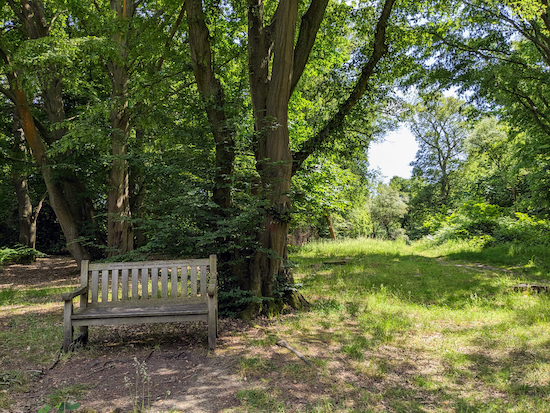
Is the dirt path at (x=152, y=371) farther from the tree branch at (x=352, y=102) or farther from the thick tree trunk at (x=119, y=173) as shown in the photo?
the thick tree trunk at (x=119, y=173)

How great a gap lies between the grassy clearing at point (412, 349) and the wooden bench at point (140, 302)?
0.86 metres

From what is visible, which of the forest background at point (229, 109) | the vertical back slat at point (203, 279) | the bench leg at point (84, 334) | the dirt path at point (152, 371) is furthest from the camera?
the forest background at point (229, 109)

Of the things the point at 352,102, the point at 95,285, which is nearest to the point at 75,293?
the point at 95,285

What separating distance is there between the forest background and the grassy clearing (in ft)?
4.20

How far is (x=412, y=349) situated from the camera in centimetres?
480

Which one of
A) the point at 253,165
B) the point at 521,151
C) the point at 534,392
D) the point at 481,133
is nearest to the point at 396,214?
the point at 481,133

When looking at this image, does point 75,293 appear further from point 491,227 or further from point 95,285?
point 491,227

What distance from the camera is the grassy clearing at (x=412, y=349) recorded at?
3469 millimetres

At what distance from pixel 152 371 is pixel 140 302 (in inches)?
48.4

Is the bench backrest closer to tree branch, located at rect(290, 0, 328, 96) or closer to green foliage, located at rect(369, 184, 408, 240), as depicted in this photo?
tree branch, located at rect(290, 0, 328, 96)

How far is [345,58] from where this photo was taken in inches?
554

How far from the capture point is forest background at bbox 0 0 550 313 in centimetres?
610

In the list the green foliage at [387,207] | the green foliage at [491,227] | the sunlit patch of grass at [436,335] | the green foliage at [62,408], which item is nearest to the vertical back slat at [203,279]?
the sunlit patch of grass at [436,335]

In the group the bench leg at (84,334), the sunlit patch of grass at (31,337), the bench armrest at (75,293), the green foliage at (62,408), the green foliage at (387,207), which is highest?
the green foliage at (387,207)
